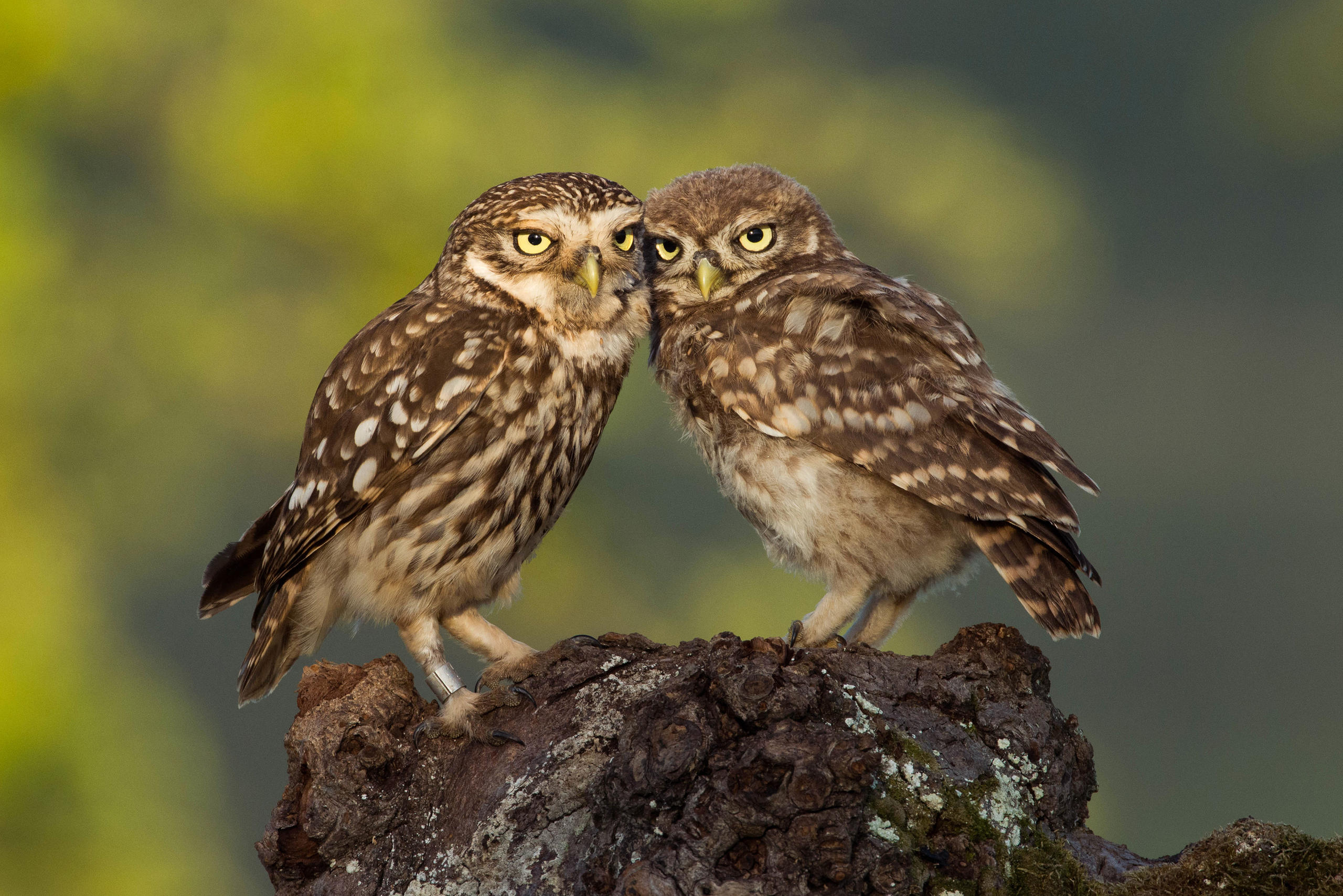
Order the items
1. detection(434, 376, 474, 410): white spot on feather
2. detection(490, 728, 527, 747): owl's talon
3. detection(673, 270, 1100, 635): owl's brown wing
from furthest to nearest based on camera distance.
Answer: detection(434, 376, 474, 410): white spot on feather < detection(673, 270, 1100, 635): owl's brown wing < detection(490, 728, 527, 747): owl's talon

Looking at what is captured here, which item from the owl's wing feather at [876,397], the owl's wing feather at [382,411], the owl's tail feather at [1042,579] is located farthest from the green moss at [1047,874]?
the owl's wing feather at [382,411]

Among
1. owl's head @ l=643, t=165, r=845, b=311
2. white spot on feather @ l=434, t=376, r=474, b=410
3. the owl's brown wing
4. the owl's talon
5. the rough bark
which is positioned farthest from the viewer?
owl's head @ l=643, t=165, r=845, b=311

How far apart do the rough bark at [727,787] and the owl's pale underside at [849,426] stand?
181 mm

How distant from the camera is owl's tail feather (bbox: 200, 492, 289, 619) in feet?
6.53

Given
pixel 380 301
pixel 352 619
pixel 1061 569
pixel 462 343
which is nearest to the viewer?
pixel 1061 569

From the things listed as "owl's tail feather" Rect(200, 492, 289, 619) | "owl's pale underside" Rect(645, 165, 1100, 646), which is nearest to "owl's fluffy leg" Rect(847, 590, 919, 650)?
"owl's pale underside" Rect(645, 165, 1100, 646)

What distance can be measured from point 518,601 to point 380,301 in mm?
1324

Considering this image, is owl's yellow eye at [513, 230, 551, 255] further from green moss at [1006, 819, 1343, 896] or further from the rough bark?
green moss at [1006, 819, 1343, 896]

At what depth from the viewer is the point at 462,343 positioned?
1768 millimetres

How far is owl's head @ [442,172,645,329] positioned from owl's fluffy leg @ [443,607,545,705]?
0.50 m

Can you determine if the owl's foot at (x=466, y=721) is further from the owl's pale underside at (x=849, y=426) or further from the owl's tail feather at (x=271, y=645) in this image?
the owl's pale underside at (x=849, y=426)

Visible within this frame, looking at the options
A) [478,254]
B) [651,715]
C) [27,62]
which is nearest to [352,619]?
[478,254]

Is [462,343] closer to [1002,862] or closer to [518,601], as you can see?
[518,601]

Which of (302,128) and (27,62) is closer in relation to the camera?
(302,128)
